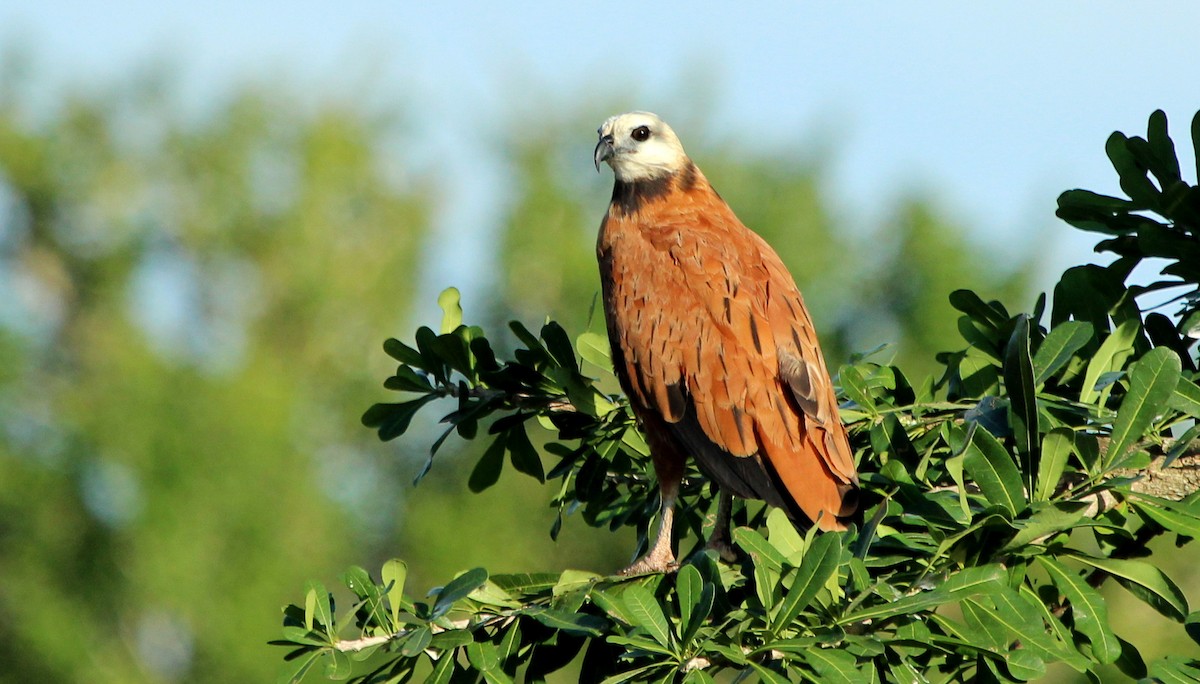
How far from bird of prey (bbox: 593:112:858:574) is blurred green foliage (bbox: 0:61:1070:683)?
43.0 ft

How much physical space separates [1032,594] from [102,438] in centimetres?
1833

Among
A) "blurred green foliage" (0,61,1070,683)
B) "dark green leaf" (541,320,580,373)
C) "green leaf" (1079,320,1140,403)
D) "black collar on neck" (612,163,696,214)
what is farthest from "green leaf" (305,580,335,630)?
"blurred green foliage" (0,61,1070,683)

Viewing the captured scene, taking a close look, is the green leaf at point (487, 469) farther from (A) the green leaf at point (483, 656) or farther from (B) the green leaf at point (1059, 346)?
(B) the green leaf at point (1059, 346)

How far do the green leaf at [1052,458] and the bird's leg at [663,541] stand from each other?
49.7 inches

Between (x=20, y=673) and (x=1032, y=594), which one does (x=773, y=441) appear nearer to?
(x=1032, y=594)

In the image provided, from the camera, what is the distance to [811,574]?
2365 mm

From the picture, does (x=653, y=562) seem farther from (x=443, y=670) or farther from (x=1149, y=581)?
(x=1149, y=581)

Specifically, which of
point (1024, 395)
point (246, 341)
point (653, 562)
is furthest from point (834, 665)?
point (246, 341)

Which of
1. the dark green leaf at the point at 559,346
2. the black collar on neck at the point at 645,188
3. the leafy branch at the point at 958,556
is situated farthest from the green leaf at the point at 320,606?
the black collar on neck at the point at 645,188

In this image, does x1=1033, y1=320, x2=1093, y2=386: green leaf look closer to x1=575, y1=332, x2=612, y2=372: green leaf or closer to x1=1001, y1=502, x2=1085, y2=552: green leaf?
x1=1001, y1=502, x2=1085, y2=552: green leaf

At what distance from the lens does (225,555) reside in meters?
16.8

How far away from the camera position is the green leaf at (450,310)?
→ 3.72 m

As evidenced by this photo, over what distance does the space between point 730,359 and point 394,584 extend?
1483 mm

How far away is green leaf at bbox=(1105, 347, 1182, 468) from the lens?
2.54 meters
